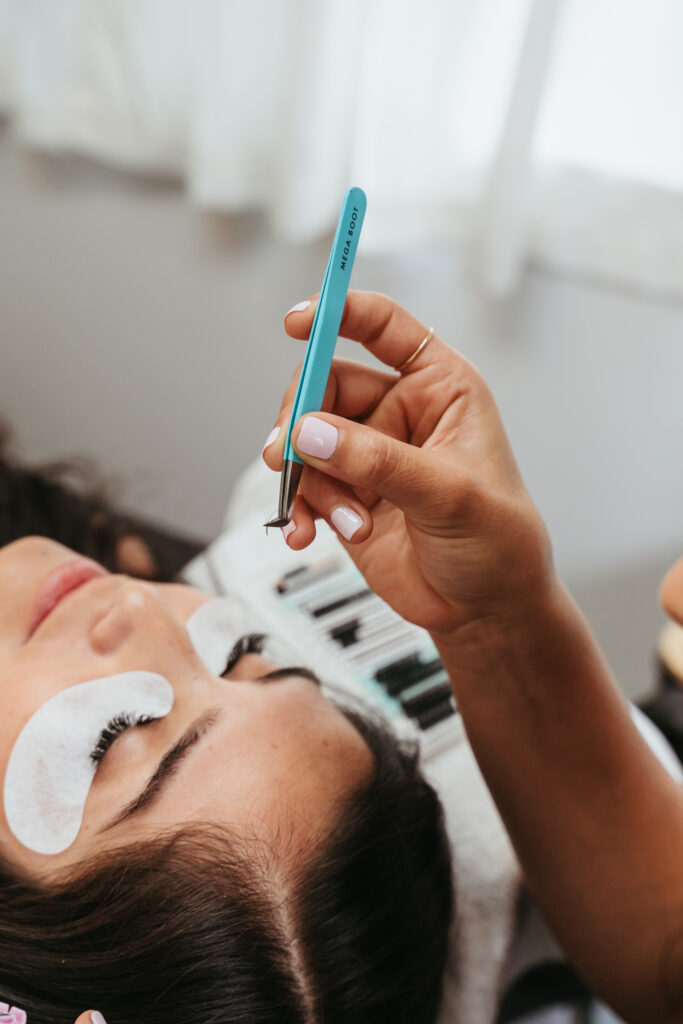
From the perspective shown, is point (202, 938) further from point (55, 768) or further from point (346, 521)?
point (346, 521)

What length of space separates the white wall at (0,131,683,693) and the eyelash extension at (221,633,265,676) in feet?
1.43

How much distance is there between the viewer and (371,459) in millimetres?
501

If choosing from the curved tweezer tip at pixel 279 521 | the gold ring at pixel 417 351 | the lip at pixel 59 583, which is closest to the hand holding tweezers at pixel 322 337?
the curved tweezer tip at pixel 279 521

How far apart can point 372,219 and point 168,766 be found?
0.86m

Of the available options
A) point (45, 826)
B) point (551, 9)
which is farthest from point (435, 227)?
point (45, 826)

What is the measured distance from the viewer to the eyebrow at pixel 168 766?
655mm

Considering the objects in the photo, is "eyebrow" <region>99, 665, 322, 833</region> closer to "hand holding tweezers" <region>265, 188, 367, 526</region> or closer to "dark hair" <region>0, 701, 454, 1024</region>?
"dark hair" <region>0, 701, 454, 1024</region>

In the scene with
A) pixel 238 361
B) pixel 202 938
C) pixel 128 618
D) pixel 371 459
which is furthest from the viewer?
pixel 238 361

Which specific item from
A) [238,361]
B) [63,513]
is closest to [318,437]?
[63,513]

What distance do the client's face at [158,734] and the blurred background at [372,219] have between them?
74 cm

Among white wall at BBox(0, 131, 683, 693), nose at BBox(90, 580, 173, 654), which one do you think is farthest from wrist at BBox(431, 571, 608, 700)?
white wall at BBox(0, 131, 683, 693)

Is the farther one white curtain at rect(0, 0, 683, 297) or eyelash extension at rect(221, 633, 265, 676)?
white curtain at rect(0, 0, 683, 297)

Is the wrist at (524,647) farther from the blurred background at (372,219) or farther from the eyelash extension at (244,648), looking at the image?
the blurred background at (372,219)

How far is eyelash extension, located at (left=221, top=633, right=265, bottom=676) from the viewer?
0.79 meters
